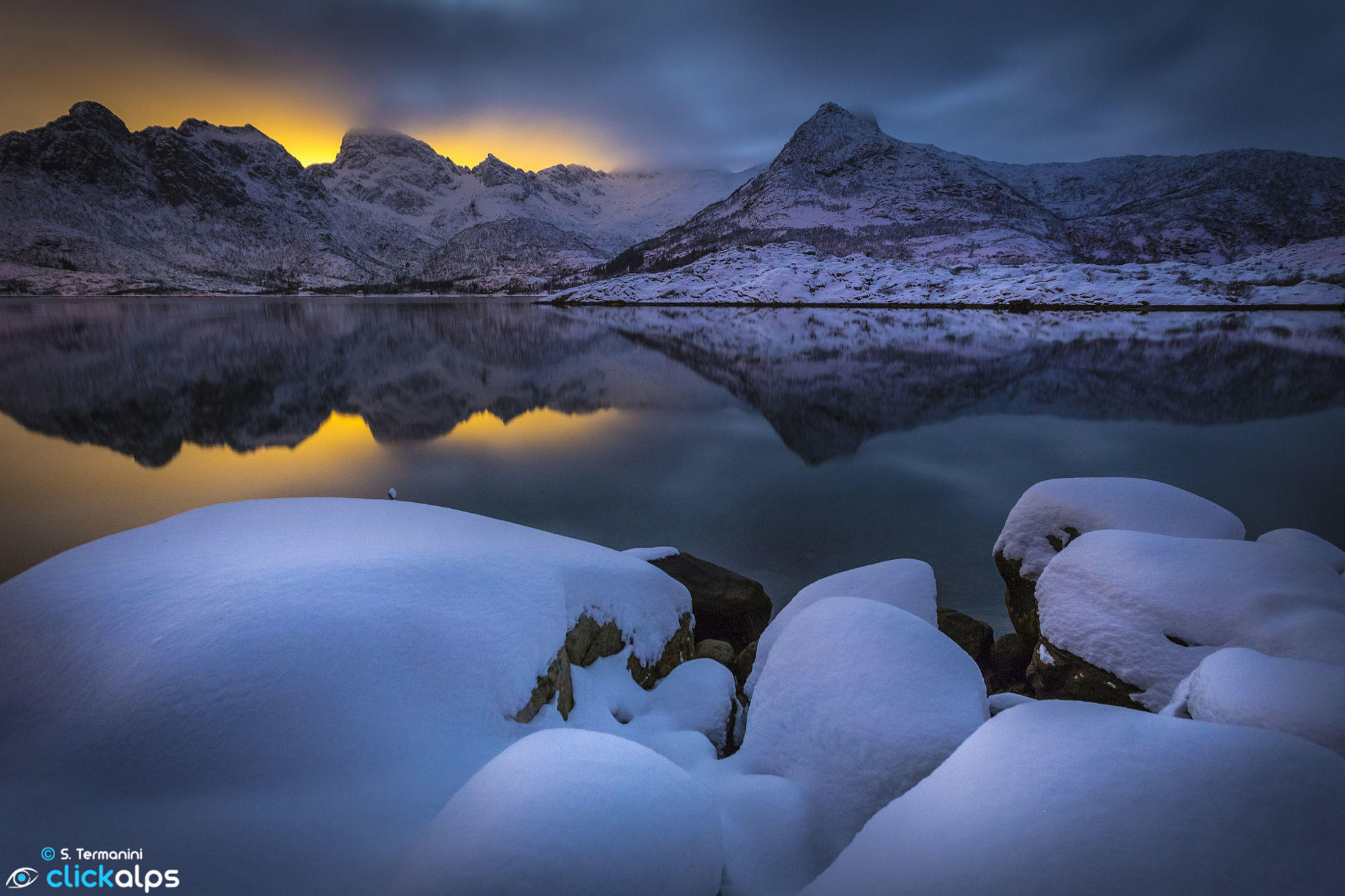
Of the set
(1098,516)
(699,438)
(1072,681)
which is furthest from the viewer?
(699,438)

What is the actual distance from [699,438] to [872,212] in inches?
6795

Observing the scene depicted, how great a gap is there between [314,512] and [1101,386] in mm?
27526

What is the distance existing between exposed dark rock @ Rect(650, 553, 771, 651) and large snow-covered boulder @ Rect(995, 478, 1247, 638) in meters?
2.75

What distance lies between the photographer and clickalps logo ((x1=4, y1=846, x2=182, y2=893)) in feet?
6.49

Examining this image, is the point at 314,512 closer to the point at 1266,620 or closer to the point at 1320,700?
the point at 1320,700

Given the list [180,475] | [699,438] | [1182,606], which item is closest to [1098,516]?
[1182,606]

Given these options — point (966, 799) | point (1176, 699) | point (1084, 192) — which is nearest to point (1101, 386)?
point (1176, 699)

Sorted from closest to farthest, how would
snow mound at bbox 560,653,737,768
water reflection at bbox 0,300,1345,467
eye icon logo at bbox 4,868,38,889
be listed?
eye icon logo at bbox 4,868,38,889
snow mound at bbox 560,653,737,768
water reflection at bbox 0,300,1345,467

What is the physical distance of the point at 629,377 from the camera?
26453 mm

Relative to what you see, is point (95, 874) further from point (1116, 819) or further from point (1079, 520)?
point (1079, 520)

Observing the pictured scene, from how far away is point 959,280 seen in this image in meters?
97.0

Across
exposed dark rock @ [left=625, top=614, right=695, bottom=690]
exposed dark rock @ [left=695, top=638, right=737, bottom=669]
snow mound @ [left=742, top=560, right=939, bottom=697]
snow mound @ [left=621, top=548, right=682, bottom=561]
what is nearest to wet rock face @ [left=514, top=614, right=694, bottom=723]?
exposed dark rock @ [left=625, top=614, right=695, bottom=690]

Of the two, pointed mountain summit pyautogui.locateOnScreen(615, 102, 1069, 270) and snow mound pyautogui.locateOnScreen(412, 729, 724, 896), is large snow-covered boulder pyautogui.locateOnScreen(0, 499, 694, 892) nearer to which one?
snow mound pyautogui.locateOnScreen(412, 729, 724, 896)

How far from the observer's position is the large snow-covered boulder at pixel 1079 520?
17.2 feet
